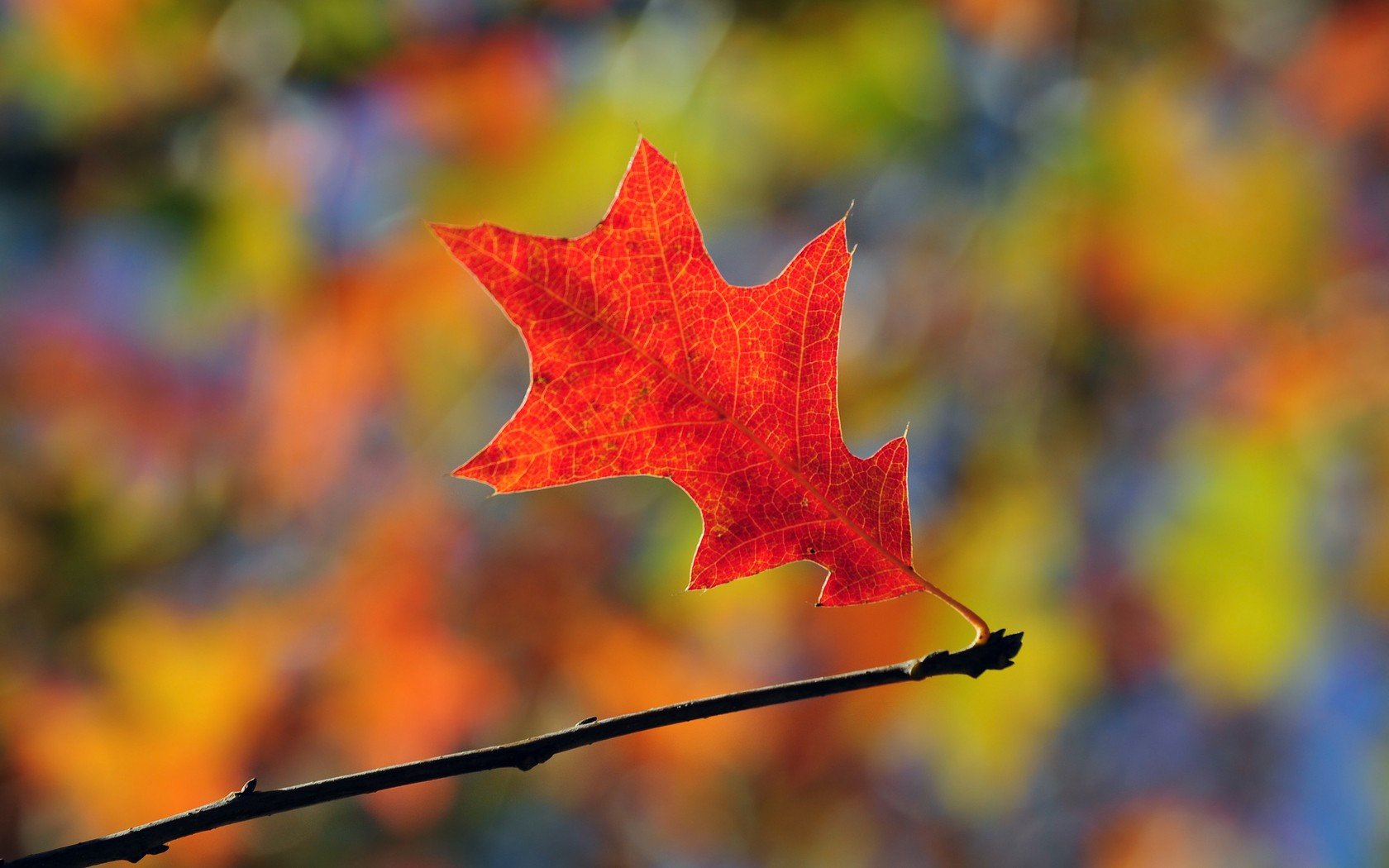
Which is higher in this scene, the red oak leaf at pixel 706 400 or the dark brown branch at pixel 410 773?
the red oak leaf at pixel 706 400

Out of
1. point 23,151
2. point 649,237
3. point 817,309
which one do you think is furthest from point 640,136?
point 23,151

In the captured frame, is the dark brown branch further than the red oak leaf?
No

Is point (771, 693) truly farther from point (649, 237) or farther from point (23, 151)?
point (23, 151)

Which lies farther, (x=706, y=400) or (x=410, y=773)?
(x=706, y=400)

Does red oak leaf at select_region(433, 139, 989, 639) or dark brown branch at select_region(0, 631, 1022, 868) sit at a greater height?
red oak leaf at select_region(433, 139, 989, 639)

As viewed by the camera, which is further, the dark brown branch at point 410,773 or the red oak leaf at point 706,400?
the red oak leaf at point 706,400
